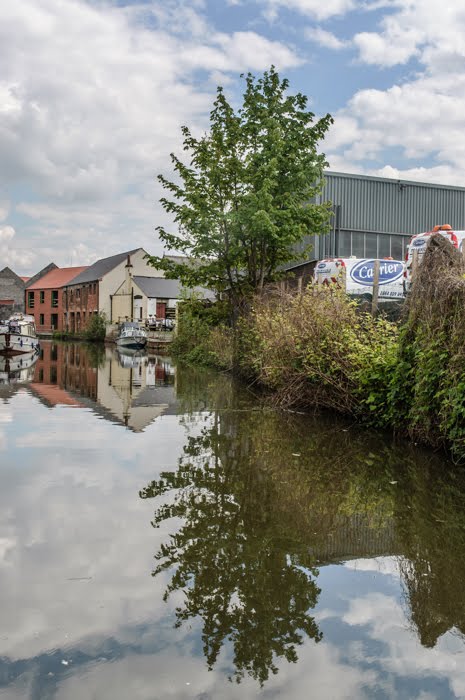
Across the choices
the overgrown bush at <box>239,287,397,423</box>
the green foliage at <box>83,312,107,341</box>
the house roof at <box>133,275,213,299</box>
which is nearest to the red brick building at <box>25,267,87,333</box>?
the green foliage at <box>83,312,107,341</box>

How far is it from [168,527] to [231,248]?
15.8m

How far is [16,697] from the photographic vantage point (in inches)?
114

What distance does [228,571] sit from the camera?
14.0 feet

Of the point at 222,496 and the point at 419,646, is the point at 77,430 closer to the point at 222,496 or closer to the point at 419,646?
the point at 222,496

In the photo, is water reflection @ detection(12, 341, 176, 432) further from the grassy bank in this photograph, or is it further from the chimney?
the chimney

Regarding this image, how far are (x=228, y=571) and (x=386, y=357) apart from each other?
660 centimetres

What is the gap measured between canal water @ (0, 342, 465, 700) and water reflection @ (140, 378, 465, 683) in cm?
2

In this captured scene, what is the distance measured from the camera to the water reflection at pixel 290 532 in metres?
3.65

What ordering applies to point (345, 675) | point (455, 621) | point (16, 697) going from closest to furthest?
point (16, 697)
point (345, 675)
point (455, 621)

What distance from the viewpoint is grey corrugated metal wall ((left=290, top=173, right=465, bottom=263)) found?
32.2m

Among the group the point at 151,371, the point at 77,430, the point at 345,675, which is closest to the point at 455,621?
the point at 345,675

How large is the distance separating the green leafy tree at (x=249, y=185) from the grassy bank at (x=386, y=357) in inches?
184

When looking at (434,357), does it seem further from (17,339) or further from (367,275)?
(17,339)

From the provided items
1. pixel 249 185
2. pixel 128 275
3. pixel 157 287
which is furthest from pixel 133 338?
pixel 249 185
